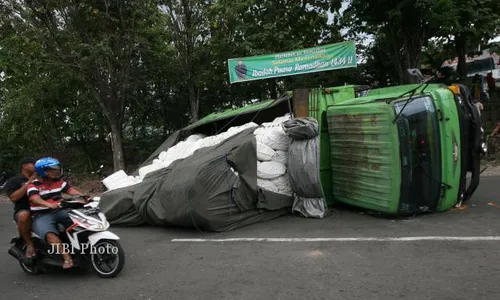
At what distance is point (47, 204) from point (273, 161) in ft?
11.7

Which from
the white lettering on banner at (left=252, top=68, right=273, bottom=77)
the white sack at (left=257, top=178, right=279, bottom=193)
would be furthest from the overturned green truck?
the white lettering on banner at (left=252, top=68, right=273, bottom=77)

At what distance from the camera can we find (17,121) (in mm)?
15078

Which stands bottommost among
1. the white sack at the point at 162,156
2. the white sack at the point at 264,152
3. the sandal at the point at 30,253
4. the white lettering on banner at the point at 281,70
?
the sandal at the point at 30,253

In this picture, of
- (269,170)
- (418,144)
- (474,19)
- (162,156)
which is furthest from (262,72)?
(418,144)

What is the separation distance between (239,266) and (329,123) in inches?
132

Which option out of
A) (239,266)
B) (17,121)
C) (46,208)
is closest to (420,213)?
(239,266)

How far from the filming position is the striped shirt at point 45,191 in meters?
4.96

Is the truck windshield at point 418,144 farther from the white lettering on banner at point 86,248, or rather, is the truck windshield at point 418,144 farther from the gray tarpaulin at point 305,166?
the white lettering on banner at point 86,248

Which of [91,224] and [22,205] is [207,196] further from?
[22,205]

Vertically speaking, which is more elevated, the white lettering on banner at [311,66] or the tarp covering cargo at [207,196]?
the white lettering on banner at [311,66]

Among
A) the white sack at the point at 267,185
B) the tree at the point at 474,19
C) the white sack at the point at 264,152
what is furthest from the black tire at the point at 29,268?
the tree at the point at 474,19

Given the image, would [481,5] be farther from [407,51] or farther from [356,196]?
[356,196]

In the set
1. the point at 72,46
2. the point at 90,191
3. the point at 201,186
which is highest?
the point at 72,46

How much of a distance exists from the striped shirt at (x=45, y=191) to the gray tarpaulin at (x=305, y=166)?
335 cm
